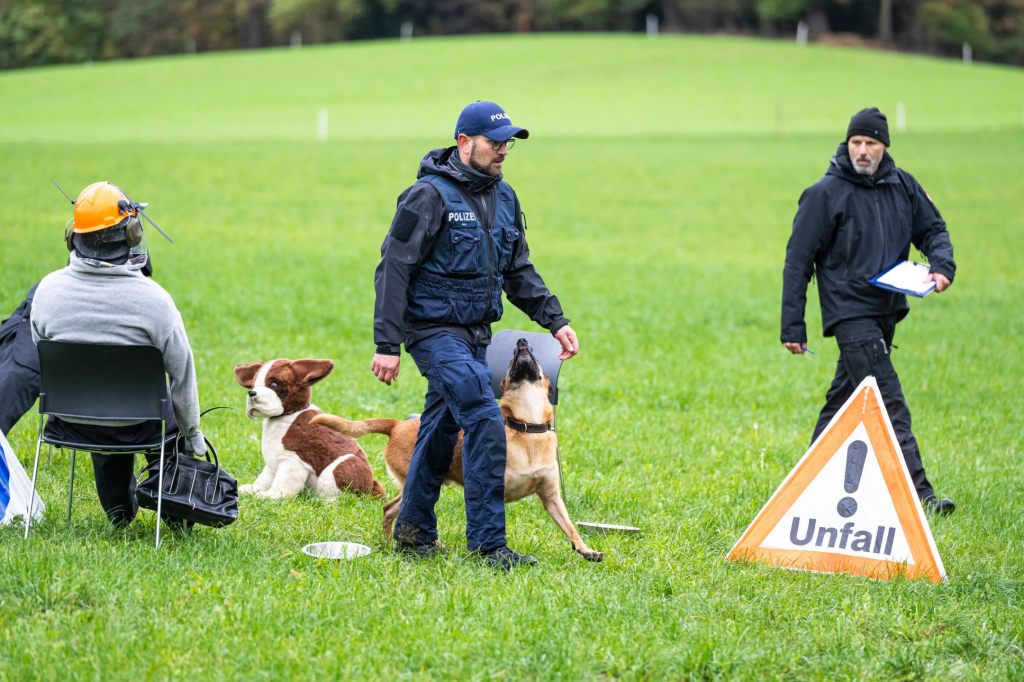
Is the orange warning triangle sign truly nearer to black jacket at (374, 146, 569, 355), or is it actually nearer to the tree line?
black jacket at (374, 146, 569, 355)

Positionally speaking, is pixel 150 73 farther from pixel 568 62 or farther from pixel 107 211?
pixel 107 211

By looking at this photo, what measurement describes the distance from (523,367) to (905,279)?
269cm

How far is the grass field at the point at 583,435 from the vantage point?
468 centimetres

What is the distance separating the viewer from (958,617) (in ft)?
17.3

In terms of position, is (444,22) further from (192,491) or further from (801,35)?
(192,491)

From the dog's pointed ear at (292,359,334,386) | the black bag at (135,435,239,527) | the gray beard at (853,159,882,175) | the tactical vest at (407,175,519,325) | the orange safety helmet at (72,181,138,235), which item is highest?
the gray beard at (853,159,882,175)

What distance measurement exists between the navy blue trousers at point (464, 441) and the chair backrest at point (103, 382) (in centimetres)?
125

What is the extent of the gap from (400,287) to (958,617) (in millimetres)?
2944

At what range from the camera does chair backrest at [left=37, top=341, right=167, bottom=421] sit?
215 inches

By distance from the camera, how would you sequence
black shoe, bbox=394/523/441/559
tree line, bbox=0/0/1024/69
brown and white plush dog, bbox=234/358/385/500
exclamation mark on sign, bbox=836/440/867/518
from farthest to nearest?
tree line, bbox=0/0/1024/69 → brown and white plush dog, bbox=234/358/385/500 → exclamation mark on sign, bbox=836/440/867/518 → black shoe, bbox=394/523/441/559

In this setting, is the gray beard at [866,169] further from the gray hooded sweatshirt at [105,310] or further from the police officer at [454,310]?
the gray hooded sweatshirt at [105,310]

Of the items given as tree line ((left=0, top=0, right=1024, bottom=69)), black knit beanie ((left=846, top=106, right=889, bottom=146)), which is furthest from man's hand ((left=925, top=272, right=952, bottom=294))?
tree line ((left=0, top=0, right=1024, bottom=69))

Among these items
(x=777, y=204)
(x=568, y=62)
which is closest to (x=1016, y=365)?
(x=777, y=204)

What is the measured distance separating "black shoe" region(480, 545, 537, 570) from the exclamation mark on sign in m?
1.63
